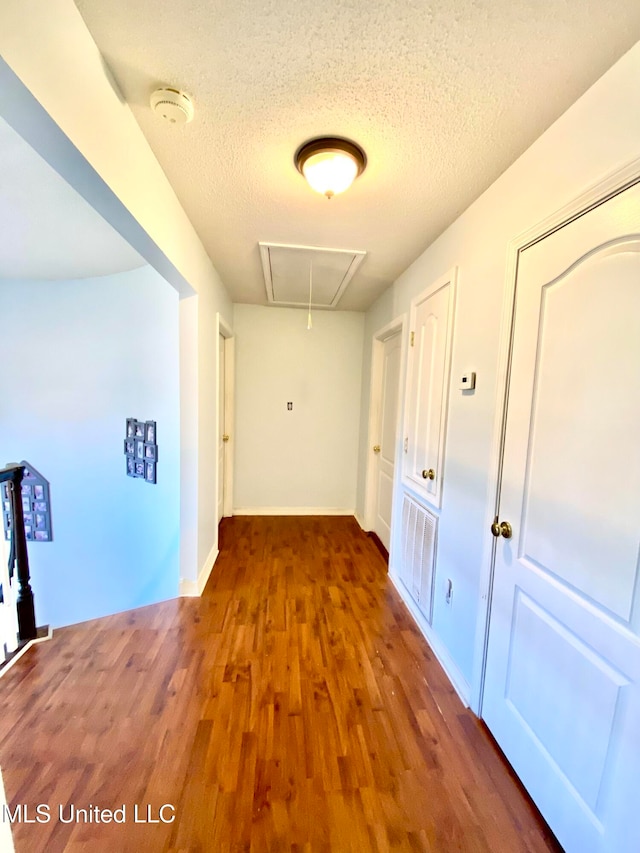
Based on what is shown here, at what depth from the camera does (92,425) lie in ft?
10.3

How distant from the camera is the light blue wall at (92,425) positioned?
9.51ft

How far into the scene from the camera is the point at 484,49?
96cm

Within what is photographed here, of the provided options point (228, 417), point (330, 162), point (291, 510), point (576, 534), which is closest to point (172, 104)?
point (330, 162)

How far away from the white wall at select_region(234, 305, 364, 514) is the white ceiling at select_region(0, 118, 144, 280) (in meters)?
1.46

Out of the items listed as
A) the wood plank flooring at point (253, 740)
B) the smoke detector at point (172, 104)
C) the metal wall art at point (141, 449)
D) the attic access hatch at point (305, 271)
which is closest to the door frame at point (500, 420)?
the wood plank flooring at point (253, 740)

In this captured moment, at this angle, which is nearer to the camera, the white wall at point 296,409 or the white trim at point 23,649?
the white trim at point 23,649

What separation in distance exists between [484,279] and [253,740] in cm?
229

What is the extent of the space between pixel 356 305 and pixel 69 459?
3330 millimetres

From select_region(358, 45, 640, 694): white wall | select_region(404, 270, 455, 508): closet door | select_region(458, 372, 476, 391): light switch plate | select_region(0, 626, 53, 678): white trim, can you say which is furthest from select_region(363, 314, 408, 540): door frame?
select_region(0, 626, 53, 678): white trim

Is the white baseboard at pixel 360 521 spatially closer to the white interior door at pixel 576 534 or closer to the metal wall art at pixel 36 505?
the white interior door at pixel 576 534

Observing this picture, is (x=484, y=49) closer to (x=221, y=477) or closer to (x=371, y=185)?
(x=371, y=185)

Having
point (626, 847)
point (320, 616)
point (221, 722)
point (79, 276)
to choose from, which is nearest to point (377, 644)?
point (320, 616)

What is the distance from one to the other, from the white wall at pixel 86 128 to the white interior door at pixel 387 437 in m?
1.82

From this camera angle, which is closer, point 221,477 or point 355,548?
point 355,548
